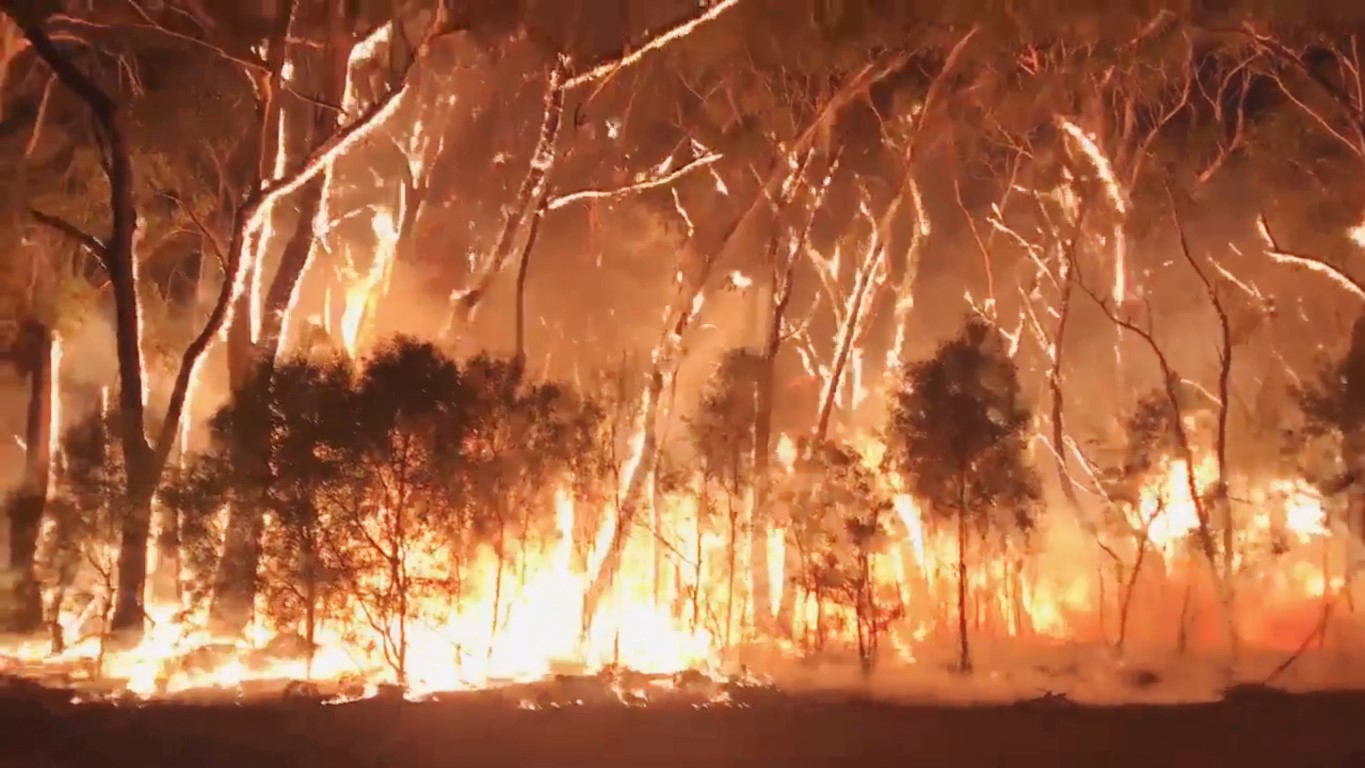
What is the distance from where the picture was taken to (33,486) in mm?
16344

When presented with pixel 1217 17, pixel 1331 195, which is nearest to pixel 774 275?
pixel 1217 17

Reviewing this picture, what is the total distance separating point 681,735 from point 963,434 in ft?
17.0

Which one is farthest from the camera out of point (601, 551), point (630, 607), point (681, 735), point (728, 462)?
point (630, 607)

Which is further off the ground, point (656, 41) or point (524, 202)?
point (656, 41)

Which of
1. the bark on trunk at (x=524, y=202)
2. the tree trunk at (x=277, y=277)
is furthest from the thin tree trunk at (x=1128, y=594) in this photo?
the tree trunk at (x=277, y=277)

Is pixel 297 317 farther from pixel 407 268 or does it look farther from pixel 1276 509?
pixel 1276 509

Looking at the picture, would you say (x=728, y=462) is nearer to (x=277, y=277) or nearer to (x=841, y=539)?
(x=841, y=539)

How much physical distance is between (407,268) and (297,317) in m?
2.97

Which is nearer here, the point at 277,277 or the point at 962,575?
the point at 962,575

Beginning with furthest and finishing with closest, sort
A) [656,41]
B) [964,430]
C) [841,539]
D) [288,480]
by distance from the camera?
[656,41] < [841,539] < [964,430] < [288,480]

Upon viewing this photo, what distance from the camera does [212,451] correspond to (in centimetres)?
1361

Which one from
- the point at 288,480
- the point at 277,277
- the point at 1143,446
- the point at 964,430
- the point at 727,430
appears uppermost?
Result: the point at 277,277

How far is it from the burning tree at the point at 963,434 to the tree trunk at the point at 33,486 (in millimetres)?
9831

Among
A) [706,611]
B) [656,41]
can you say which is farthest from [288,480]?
[656,41]
